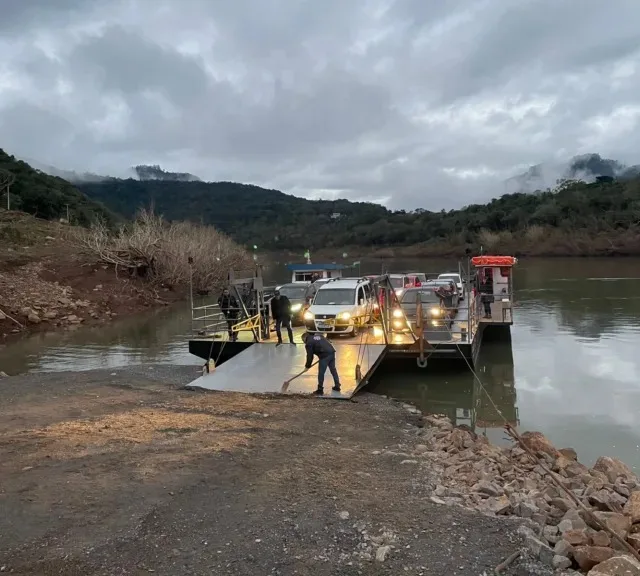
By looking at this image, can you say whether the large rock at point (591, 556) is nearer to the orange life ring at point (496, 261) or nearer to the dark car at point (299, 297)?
the dark car at point (299, 297)

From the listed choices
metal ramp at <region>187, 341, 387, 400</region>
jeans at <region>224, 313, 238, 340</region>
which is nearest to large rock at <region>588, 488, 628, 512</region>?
metal ramp at <region>187, 341, 387, 400</region>

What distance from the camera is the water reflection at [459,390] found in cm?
1280

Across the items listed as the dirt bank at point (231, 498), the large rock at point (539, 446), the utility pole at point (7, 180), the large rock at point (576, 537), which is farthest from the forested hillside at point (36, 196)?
the large rock at point (576, 537)

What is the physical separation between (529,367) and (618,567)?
13639 mm

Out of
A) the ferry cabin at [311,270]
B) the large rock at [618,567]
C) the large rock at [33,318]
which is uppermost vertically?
the ferry cabin at [311,270]

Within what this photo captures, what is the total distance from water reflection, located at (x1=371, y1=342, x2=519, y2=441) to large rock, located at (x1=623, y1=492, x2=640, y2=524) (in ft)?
16.8

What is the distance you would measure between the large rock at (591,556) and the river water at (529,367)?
545 cm

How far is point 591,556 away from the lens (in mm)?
4891

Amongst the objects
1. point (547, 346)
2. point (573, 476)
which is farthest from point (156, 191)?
point (573, 476)

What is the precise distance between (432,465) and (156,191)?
17263cm

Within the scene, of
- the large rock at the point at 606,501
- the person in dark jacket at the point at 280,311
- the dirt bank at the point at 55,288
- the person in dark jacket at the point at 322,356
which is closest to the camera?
the large rock at the point at 606,501

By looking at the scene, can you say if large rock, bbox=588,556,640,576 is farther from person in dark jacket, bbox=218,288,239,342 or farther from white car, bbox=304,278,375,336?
person in dark jacket, bbox=218,288,239,342

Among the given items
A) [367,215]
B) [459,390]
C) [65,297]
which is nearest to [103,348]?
[65,297]

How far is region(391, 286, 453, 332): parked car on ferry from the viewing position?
17.2 metres
